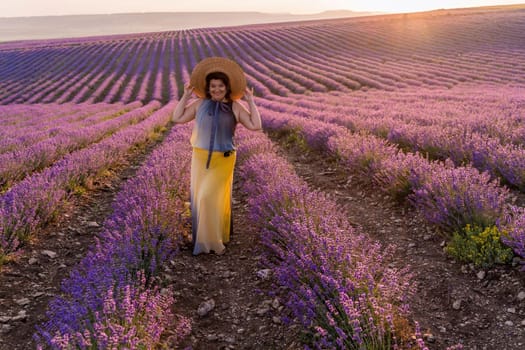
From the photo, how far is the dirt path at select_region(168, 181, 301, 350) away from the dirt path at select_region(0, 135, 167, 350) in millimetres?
979

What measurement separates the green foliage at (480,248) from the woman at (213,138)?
2041mm

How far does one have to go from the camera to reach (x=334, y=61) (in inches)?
1147

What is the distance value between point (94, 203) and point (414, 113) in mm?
6698

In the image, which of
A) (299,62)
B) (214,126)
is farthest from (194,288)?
(299,62)

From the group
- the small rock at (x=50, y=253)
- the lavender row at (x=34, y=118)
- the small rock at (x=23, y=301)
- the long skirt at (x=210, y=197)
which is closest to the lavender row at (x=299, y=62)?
the lavender row at (x=34, y=118)

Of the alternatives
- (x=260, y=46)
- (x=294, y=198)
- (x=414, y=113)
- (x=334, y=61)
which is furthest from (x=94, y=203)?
(x=260, y=46)

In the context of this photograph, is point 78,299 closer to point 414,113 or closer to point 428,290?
point 428,290

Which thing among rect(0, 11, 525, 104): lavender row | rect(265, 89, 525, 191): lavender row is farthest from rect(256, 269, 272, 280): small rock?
rect(0, 11, 525, 104): lavender row

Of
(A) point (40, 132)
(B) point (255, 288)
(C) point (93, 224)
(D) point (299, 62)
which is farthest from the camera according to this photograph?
(D) point (299, 62)

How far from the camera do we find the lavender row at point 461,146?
4383mm

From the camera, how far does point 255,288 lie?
3.26 m

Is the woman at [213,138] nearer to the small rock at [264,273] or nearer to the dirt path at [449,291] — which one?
the small rock at [264,273]

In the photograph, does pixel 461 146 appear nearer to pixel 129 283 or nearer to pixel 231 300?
pixel 231 300

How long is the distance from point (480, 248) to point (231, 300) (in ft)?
6.50
